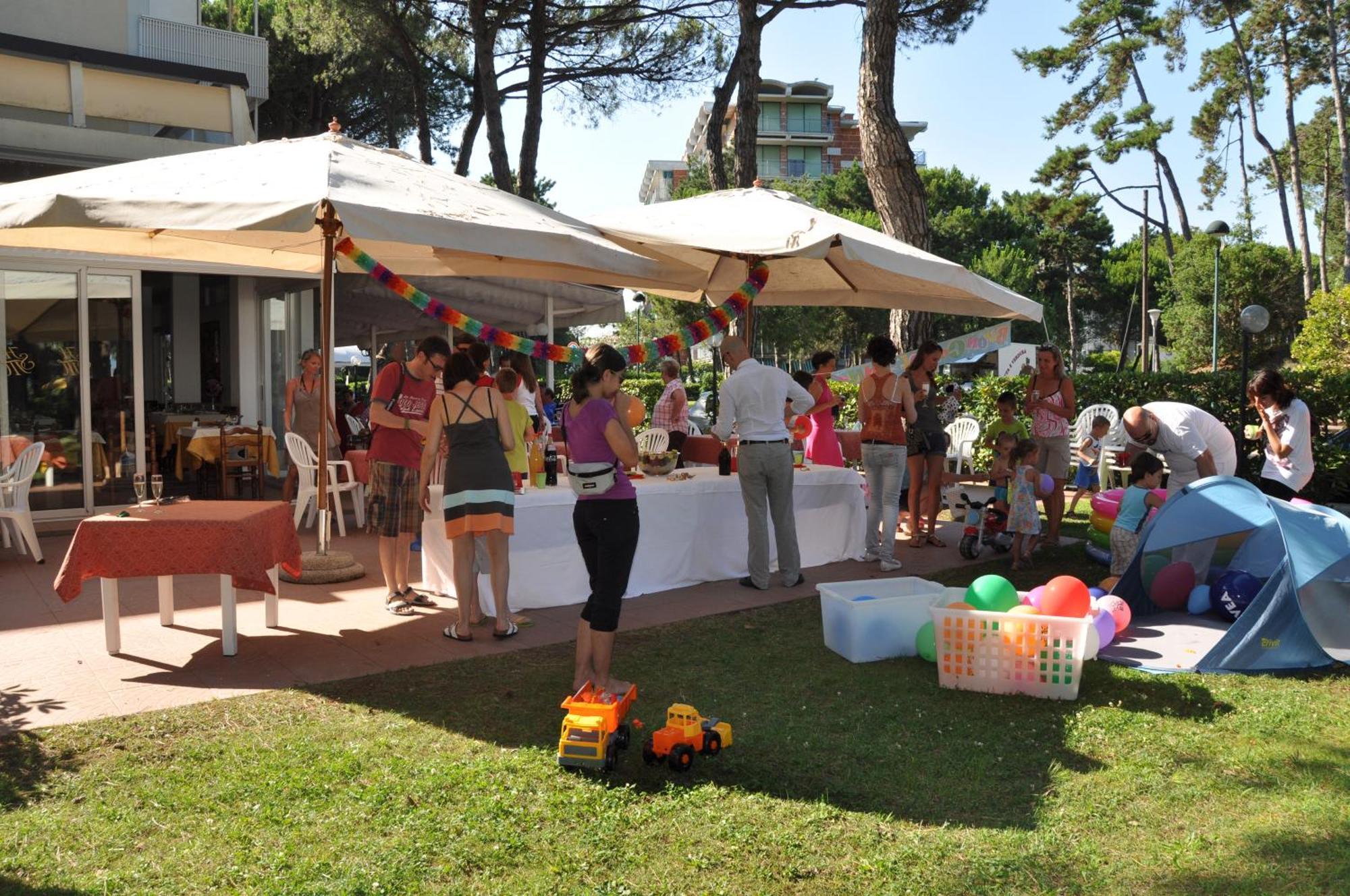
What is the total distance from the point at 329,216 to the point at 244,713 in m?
2.78

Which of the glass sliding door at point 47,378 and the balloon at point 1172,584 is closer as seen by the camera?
the balloon at point 1172,584

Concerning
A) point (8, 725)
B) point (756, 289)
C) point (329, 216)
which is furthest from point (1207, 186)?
point (8, 725)

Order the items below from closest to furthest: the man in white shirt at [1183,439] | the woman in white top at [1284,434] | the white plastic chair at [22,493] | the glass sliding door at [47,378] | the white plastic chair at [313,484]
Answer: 1. the man in white shirt at [1183,439]
2. the woman in white top at [1284,434]
3. the white plastic chair at [22,493]
4. the white plastic chair at [313,484]
5. the glass sliding door at [47,378]

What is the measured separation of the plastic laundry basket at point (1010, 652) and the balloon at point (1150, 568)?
156 cm

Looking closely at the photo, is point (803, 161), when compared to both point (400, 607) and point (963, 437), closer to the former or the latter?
point (963, 437)

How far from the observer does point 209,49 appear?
15109 millimetres

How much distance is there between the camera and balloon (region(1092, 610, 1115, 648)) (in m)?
5.11

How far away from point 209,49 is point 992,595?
48.4 feet

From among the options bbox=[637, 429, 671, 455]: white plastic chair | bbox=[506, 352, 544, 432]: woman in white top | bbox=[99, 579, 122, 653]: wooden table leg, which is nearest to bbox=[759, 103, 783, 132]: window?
bbox=[637, 429, 671, 455]: white plastic chair

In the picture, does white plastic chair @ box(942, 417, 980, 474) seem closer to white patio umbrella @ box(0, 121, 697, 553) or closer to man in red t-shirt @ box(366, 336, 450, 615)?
white patio umbrella @ box(0, 121, 697, 553)

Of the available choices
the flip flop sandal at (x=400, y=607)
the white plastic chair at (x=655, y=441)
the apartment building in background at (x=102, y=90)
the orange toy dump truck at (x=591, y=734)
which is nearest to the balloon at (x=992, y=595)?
the orange toy dump truck at (x=591, y=734)

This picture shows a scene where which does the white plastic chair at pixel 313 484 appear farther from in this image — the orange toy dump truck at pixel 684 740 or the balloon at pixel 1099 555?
the balloon at pixel 1099 555

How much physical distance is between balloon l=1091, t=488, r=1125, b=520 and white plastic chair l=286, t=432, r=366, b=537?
18.0ft

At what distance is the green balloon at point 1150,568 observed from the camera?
5.87m
